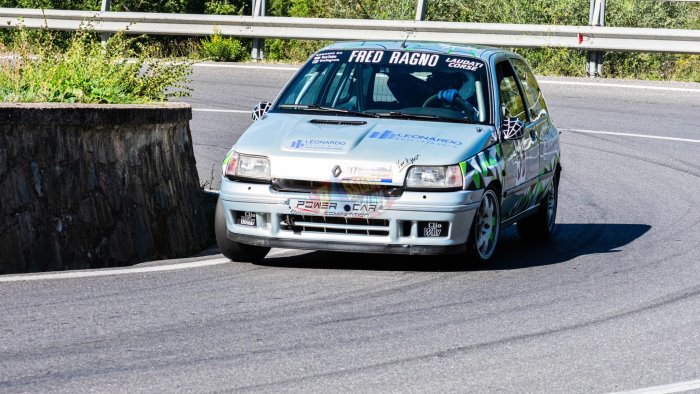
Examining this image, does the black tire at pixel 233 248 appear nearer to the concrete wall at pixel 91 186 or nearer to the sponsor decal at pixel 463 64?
the concrete wall at pixel 91 186

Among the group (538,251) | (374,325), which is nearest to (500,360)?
(374,325)

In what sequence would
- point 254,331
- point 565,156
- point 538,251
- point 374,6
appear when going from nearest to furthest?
point 254,331, point 538,251, point 565,156, point 374,6

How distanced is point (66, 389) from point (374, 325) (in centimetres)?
194

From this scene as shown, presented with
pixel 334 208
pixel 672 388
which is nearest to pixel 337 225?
pixel 334 208

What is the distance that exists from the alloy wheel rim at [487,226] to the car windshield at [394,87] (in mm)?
688

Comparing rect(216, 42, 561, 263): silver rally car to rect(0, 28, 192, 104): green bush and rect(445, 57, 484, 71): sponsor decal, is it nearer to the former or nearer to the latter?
rect(445, 57, 484, 71): sponsor decal

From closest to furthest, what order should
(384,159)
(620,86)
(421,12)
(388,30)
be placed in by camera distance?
(384,159), (620,86), (388,30), (421,12)

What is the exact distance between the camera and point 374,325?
7203 mm

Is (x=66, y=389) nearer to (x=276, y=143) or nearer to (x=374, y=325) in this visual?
(x=374, y=325)

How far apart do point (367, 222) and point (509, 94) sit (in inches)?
84.9

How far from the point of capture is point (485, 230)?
925 cm

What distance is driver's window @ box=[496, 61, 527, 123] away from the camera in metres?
10.1

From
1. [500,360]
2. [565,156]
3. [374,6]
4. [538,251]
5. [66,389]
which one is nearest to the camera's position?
[66,389]

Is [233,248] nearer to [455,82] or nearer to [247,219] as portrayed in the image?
[247,219]
